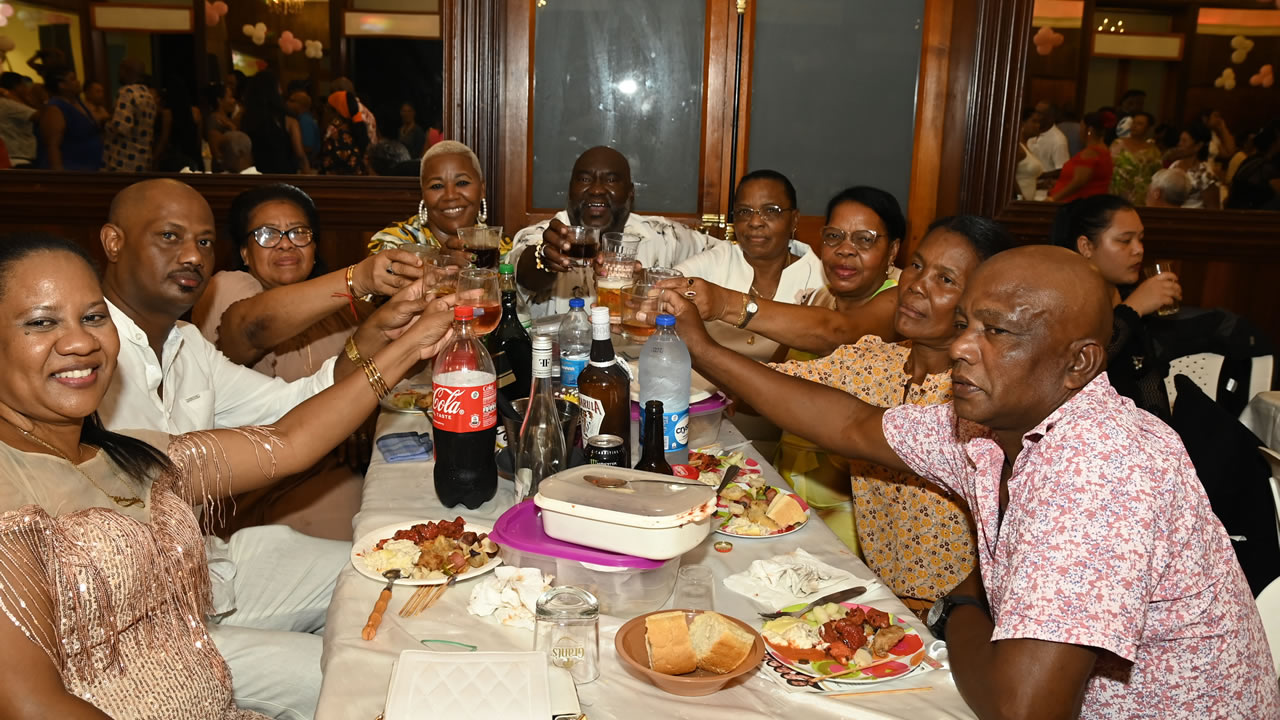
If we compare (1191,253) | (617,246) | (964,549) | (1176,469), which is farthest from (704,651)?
(1191,253)

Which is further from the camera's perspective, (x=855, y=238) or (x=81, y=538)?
(x=855, y=238)

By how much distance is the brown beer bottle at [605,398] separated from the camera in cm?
198

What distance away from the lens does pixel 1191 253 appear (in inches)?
230

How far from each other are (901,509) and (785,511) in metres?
0.47

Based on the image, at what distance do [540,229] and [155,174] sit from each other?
8.79ft

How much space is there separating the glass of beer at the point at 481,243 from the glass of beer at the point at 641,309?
0.55 meters

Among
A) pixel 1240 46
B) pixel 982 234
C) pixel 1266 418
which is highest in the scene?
pixel 1240 46

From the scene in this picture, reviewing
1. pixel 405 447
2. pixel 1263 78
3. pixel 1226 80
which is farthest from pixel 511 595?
pixel 1263 78

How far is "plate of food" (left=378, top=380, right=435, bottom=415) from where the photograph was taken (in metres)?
2.72

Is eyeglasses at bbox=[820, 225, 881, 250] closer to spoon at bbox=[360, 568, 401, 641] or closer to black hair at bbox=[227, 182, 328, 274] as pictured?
black hair at bbox=[227, 182, 328, 274]

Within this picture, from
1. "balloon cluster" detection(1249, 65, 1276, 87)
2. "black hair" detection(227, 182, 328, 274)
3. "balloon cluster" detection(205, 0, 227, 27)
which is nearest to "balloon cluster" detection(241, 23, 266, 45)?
"balloon cluster" detection(205, 0, 227, 27)

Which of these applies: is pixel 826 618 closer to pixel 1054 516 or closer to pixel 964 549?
pixel 1054 516

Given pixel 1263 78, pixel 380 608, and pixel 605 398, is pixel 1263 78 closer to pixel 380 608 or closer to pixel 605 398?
pixel 605 398

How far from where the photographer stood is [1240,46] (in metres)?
5.96
